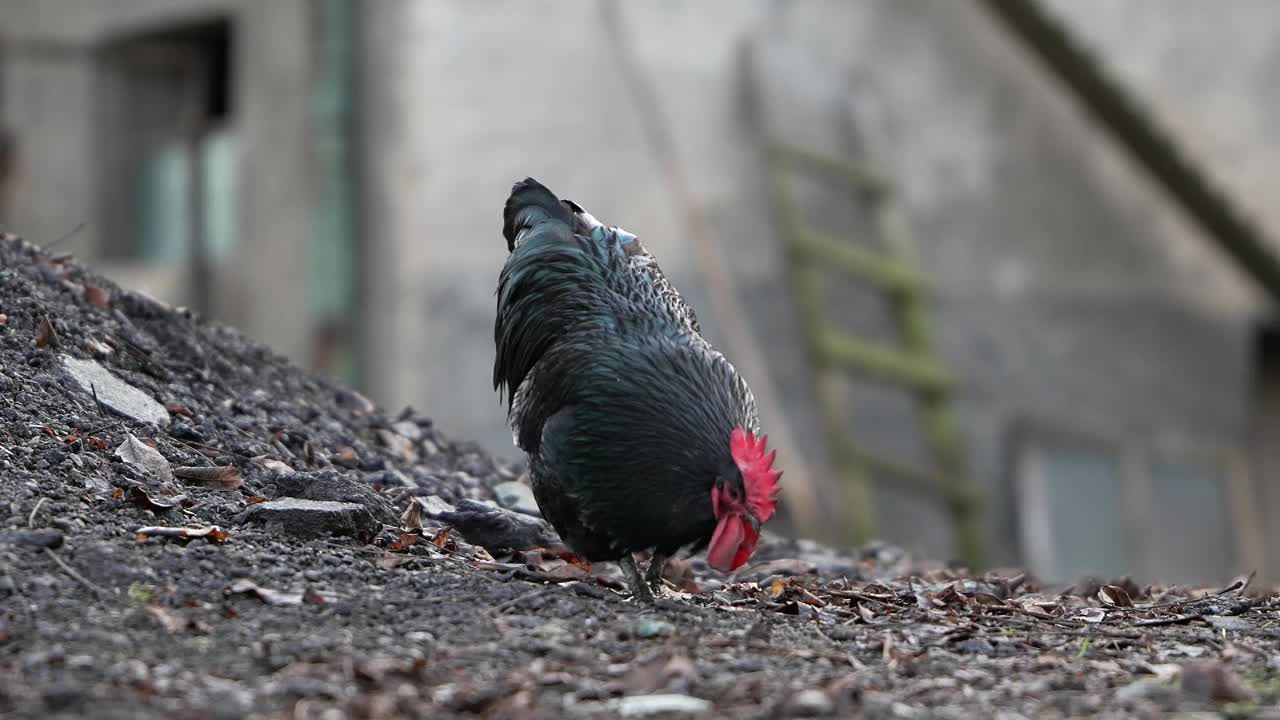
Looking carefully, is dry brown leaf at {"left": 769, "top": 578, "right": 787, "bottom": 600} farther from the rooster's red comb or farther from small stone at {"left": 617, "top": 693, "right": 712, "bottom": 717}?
small stone at {"left": 617, "top": 693, "right": 712, "bottom": 717}

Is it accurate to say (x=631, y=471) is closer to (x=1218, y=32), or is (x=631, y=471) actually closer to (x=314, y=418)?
(x=314, y=418)

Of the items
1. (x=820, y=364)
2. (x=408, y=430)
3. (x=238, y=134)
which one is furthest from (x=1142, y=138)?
(x=238, y=134)

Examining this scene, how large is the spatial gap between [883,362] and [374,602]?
6.74m

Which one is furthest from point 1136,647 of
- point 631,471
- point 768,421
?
point 768,421

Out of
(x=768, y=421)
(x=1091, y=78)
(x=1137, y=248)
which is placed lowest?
(x=768, y=421)

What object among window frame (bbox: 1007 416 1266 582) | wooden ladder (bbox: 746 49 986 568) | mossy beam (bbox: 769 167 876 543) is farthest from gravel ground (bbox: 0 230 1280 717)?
window frame (bbox: 1007 416 1266 582)

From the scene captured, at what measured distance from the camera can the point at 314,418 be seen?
5738 millimetres

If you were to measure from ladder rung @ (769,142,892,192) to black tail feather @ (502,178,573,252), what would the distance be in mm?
5349

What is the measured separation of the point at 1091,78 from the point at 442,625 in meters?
8.16

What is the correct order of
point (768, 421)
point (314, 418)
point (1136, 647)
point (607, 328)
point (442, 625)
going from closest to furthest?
point (442, 625) → point (1136, 647) → point (607, 328) → point (314, 418) → point (768, 421)

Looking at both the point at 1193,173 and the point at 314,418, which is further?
the point at 1193,173

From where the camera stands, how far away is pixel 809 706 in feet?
10.5

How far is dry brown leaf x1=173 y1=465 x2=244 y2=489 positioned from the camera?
15.4ft

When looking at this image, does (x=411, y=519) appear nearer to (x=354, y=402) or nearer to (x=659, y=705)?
(x=354, y=402)
